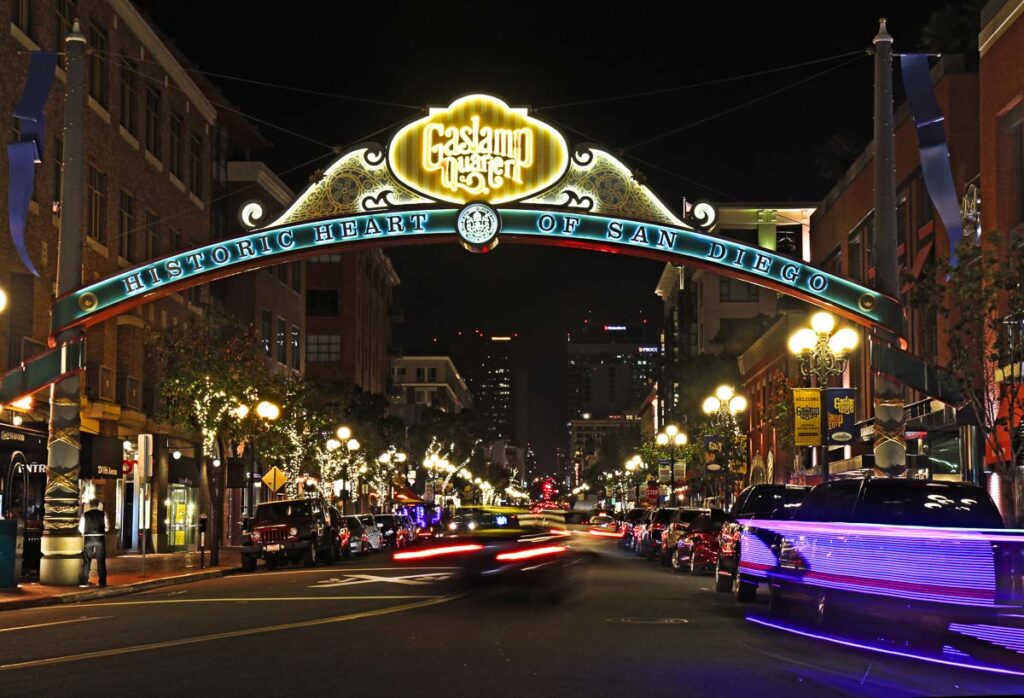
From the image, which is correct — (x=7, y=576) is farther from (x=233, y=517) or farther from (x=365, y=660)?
(x=233, y=517)

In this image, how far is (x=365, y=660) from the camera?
13922 millimetres

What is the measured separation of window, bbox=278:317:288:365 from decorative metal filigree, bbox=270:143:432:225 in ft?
141

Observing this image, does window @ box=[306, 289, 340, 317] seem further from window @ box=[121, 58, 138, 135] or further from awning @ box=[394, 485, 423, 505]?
window @ box=[121, 58, 138, 135]

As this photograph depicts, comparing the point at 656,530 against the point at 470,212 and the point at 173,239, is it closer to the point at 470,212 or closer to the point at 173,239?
the point at 470,212

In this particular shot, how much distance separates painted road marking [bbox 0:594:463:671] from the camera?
46.2 feet

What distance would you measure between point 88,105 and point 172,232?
1186 centimetres

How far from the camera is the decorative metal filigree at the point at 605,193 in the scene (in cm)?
3219

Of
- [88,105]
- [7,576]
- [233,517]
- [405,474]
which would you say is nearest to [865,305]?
[7,576]

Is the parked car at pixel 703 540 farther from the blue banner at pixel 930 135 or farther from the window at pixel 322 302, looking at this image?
the window at pixel 322 302

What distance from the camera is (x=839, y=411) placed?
37.0m

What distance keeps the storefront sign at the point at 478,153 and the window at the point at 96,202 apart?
1579cm

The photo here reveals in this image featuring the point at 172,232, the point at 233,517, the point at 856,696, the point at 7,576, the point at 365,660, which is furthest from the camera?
the point at 233,517

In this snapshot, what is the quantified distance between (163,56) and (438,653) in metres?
41.8

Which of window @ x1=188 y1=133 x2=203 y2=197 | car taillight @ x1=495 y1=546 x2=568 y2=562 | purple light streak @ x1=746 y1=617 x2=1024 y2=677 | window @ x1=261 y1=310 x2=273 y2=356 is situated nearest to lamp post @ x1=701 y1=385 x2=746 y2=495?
window @ x1=261 y1=310 x2=273 y2=356
